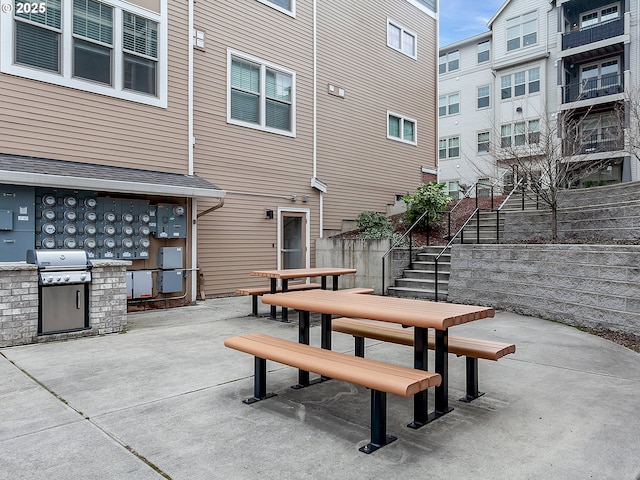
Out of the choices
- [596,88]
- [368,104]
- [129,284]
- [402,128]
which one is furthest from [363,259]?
[596,88]

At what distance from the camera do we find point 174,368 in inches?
181

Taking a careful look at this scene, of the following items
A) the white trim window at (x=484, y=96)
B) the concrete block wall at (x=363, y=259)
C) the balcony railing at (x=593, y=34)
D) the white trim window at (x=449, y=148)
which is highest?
the balcony railing at (x=593, y=34)

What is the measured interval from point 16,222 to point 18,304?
1954 mm

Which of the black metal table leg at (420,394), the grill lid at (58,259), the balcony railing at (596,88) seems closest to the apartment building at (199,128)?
the grill lid at (58,259)

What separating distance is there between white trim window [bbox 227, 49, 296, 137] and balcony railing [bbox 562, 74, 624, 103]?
43.2 ft

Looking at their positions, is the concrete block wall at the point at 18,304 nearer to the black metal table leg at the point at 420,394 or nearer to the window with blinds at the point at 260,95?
the black metal table leg at the point at 420,394

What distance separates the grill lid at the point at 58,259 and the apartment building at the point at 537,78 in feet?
44.5

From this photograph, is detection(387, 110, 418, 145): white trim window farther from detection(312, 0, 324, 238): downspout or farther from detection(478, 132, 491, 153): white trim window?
detection(478, 132, 491, 153): white trim window

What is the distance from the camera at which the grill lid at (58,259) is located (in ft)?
18.7

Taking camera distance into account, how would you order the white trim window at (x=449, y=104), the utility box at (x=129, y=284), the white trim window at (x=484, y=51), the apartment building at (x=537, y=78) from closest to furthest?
the utility box at (x=129, y=284) → the apartment building at (x=537, y=78) → the white trim window at (x=484, y=51) → the white trim window at (x=449, y=104)

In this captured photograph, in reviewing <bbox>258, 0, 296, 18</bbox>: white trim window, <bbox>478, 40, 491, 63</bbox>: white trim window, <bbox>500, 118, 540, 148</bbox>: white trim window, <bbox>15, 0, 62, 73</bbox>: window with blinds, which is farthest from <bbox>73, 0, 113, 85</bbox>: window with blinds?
<bbox>478, 40, 491, 63</bbox>: white trim window

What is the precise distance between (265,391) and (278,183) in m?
7.81

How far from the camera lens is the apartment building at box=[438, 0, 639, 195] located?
17875 millimetres

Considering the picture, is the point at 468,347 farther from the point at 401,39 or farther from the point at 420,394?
the point at 401,39
